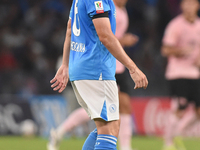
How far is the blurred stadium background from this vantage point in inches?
361

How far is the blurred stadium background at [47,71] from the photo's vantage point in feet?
30.1

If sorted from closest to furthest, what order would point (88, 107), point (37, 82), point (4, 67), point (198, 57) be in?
1. point (88, 107)
2. point (198, 57)
3. point (37, 82)
4. point (4, 67)

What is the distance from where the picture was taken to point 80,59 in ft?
10.2

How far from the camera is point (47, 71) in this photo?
1102 centimetres

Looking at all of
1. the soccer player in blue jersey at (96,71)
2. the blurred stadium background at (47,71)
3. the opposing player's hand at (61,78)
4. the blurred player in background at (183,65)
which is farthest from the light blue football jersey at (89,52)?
the blurred stadium background at (47,71)

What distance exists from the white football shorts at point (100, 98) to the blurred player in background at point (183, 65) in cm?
342

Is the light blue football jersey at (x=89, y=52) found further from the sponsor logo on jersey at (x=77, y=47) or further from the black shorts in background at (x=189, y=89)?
the black shorts in background at (x=189, y=89)

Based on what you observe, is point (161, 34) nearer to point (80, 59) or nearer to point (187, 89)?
point (187, 89)

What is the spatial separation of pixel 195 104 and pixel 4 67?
22.0 ft

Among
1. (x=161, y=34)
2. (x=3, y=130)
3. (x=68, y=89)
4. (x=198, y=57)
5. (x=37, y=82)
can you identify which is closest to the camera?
(x=198, y=57)

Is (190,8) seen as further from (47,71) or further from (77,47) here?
(47,71)

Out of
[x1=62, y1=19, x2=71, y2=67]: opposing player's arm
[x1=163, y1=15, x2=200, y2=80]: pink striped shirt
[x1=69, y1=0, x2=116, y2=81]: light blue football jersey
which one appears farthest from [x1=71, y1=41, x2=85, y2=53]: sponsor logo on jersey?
[x1=163, y1=15, x2=200, y2=80]: pink striped shirt

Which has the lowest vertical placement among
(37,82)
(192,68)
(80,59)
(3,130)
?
(3,130)

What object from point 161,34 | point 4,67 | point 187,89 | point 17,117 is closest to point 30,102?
point 17,117
